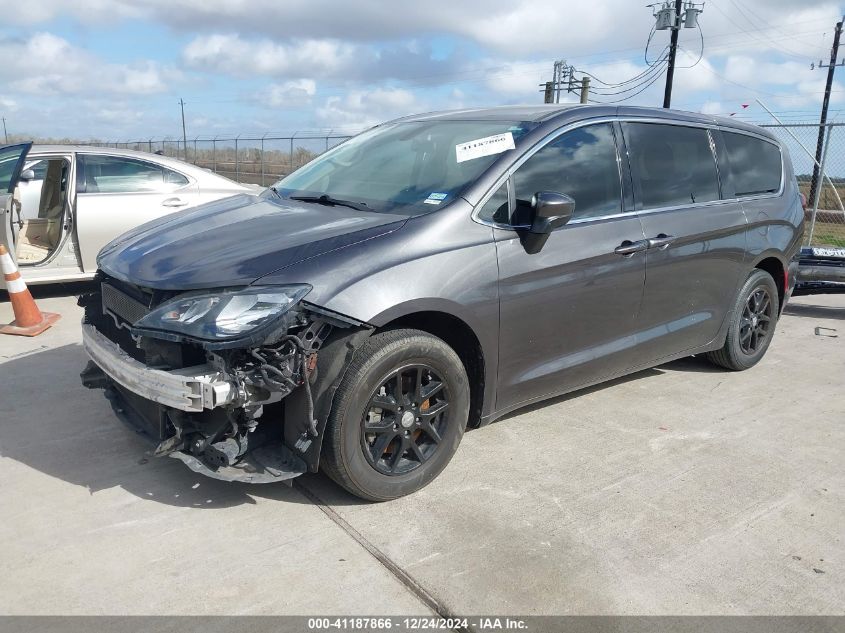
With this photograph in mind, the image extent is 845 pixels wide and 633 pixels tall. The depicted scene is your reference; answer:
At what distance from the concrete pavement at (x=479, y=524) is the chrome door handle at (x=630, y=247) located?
109cm

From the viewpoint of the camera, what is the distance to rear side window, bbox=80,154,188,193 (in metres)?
7.38

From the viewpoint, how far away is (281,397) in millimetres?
3049

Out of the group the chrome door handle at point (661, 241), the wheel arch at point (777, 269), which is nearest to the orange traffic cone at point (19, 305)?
the chrome door handle at point (661, 241)

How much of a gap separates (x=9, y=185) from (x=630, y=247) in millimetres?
5739

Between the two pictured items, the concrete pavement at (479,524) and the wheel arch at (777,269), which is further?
the wheel arch at (777,269)

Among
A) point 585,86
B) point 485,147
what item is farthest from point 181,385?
point 585,86

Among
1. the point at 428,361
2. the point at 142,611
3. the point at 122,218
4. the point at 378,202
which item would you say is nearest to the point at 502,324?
the point at 428,361

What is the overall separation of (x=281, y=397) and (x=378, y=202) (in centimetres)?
131

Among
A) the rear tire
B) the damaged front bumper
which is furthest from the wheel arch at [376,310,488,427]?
the rear tire

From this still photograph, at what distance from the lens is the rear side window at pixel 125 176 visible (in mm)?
7383

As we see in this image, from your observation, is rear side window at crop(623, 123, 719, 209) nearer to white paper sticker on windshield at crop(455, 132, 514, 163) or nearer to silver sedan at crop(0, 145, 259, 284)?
white paper sticker on windshield at crop(455, 132, 514, 163)

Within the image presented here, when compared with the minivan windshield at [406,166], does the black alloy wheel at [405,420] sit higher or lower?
lower

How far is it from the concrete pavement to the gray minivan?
0.30 metres

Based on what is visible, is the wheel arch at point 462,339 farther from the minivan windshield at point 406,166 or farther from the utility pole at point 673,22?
the utility pole at point 673,22
